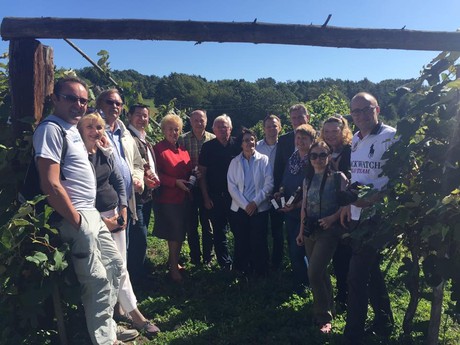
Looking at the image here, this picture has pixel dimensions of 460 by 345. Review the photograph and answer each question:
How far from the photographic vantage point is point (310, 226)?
377 centimetres

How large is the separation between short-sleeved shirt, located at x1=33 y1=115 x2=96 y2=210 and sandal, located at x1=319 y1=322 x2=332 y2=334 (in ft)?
7.30

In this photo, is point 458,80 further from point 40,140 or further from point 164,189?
point 164,189

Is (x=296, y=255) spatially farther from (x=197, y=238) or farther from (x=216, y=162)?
(x=197, y=238)

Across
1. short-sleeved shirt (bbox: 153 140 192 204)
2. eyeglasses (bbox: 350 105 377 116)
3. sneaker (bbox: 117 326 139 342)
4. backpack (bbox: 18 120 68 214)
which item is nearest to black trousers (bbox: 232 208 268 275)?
short-sleeved shirt (bbox: 153 140 192 204)

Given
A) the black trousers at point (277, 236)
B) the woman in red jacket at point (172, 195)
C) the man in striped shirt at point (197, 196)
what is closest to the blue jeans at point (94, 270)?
the woman in red jacket at point (172, 195)

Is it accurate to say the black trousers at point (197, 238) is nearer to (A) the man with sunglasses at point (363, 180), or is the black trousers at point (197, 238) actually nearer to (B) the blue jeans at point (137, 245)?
(B) the blue jeans at point (137, 245)

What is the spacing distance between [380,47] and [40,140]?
2505 millimetres

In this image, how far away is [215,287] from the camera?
482cm

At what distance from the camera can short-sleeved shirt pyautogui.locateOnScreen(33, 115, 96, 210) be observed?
9.31ft

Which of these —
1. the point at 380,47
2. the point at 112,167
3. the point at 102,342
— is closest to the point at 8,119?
the point at 112,167

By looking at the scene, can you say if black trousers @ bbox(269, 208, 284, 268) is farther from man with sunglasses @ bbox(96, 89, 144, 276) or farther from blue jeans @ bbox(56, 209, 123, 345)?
blue jeans @ bbox(56, 209, 123, 345)

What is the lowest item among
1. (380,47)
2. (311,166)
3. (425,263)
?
(425,263)

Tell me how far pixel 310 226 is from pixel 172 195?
1.85 meters

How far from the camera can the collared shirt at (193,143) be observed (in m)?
5.54
